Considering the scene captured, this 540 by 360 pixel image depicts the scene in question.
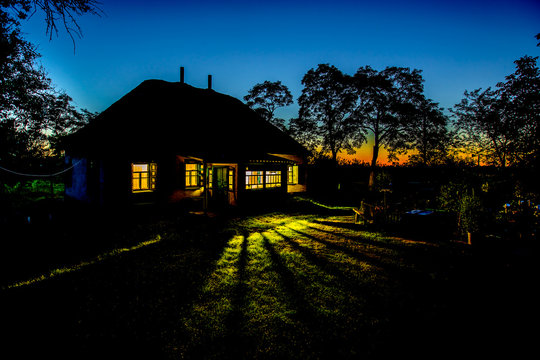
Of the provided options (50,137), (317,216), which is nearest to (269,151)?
(317,216)

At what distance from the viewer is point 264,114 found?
27000 mm

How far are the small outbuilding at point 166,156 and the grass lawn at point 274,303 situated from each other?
548 centimetres

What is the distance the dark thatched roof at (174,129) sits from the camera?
454 inches

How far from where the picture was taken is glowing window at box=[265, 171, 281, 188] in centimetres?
1521

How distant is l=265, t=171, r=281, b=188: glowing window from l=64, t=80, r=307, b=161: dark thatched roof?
1.37m

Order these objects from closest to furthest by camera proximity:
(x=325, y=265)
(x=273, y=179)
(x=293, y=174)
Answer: (x=325, y=265) < (x=273, y=179) < (x=293, y=174)

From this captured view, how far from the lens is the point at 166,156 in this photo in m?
11.8

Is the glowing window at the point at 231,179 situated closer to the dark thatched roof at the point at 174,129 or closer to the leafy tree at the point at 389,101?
the dark thatched roof at the point at 174,129

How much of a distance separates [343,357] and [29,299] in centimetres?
510

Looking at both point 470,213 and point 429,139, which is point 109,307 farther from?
point 429,139

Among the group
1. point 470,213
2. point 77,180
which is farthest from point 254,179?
point 77,180

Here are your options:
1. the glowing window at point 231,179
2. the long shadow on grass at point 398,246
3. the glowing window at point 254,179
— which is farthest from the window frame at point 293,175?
the long shadow on grass at point 398,246

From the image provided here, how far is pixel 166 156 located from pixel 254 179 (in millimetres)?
5106

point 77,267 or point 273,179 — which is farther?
point 273,179
